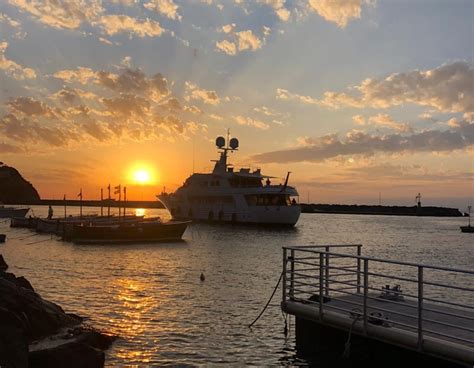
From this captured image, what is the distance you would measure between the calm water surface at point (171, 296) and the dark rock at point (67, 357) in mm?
1518

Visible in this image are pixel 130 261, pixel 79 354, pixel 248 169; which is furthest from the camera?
pixel 248 169

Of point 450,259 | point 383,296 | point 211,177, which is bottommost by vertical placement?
point 450,259

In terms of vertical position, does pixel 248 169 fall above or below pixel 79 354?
above

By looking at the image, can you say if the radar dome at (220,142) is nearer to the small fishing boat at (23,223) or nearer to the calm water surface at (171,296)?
the small fishing boat at (23,223)

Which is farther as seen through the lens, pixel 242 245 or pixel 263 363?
pixel 242 245

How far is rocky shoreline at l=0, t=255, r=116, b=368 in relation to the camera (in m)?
8.78

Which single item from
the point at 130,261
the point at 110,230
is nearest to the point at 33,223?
the point at 110,230

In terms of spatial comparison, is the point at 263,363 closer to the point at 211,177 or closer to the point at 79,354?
the point at 79,354

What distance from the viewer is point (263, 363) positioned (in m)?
12.2

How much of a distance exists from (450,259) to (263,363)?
1551 inches

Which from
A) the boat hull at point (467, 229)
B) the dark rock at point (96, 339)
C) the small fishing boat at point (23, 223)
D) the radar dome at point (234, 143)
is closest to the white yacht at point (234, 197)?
the radar dome at point (234, 143)

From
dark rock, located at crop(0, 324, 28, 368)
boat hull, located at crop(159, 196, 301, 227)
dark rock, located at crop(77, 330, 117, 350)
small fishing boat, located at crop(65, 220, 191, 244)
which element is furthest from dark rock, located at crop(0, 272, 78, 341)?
boat hull, located at crop(159, 196, 301, 227)

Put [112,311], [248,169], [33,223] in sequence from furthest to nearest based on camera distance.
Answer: [248,169] → [33,223] → [112,311]

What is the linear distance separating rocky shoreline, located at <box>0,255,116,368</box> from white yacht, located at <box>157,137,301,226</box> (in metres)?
66.0
